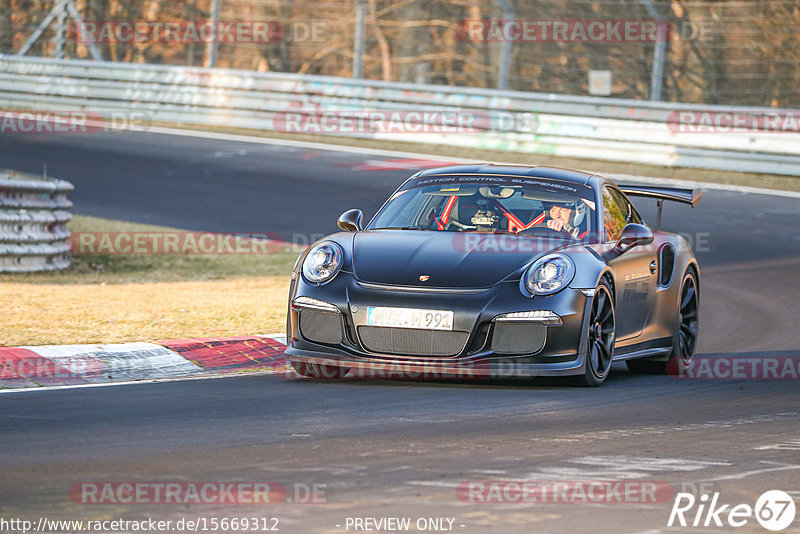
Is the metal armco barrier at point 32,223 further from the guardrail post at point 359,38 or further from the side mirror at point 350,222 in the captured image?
the guardrail post at point 359,38

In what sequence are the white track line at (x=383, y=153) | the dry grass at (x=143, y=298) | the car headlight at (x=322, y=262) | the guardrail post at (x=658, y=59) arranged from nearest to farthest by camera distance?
the car headlight at (x=322, y=262) → the dry grass at (x=143, y=298) → the white track line at (x=383, y=153) → the guardrail post at (x=658, y=59)

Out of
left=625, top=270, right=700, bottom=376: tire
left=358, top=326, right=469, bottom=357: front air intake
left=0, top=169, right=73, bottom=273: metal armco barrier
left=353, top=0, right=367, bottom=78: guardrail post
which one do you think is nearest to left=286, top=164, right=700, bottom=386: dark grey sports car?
left=358, top=326, right=469, bottom=357: front air intake

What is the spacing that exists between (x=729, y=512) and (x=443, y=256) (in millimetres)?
3061

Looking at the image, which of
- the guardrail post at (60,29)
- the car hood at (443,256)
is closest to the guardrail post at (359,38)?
the guardrail post at (60,29)

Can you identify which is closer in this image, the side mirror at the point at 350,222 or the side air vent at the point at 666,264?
the side mirror at the point at 350,222

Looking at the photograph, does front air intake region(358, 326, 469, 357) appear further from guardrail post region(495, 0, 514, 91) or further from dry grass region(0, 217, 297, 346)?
guardrail post region(495, 0, 514, 91)

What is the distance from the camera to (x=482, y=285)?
7.18 metres

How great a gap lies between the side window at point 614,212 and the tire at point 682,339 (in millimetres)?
632

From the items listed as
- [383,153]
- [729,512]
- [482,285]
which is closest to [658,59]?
[383,153]

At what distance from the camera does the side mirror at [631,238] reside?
26.6 ft

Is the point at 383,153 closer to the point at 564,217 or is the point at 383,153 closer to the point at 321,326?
the point at 564,217

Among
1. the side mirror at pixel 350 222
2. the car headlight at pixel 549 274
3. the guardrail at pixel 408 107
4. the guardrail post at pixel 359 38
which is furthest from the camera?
the guardrail post at pixel 359 38

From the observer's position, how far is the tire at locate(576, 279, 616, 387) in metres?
7.49

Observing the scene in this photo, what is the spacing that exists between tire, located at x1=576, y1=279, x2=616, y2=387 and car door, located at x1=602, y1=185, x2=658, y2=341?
18 cm
